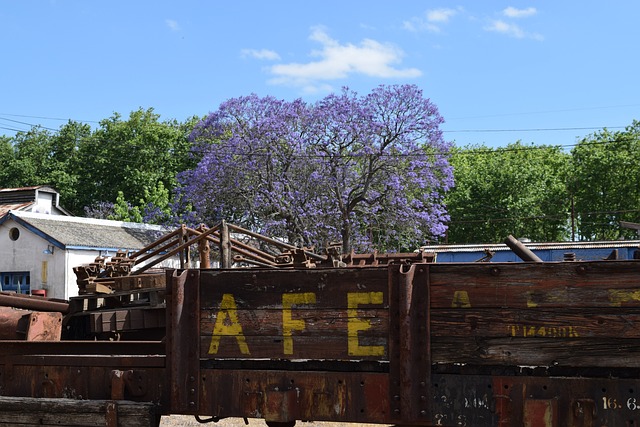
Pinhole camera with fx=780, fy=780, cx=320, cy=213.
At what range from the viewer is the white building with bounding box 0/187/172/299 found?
2378 centimetres

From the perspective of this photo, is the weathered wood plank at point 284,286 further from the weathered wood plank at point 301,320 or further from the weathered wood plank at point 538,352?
the weathered wood plank at point 538,352

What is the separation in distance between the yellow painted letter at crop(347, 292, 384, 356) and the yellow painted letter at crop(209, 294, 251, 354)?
67cm

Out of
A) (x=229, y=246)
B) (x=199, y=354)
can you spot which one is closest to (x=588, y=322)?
(x=199, y=354)

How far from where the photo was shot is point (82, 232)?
2523 cm

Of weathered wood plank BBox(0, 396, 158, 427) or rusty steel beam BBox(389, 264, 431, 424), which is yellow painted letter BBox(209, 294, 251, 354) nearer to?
weathered wood plank BBox(0, 396, 158, 427)

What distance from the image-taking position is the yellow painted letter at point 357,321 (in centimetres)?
427

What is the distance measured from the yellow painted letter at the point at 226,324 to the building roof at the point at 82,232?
793 inches

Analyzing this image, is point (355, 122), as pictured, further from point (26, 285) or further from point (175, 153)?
point (175, 153)

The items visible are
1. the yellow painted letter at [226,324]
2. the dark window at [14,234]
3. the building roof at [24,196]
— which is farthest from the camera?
the building roof at [24,196]

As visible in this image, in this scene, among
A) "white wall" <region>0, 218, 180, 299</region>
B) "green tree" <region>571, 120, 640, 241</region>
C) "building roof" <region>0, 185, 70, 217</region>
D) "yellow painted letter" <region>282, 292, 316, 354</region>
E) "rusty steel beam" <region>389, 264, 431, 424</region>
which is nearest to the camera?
"rusty steel beam" <region>389, 264, 431, 424</region>

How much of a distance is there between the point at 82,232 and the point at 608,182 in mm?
28461

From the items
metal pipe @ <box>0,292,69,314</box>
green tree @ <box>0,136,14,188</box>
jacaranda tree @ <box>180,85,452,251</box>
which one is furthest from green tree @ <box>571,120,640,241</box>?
A: metal pipe @ <box>0,292,69,314</box>

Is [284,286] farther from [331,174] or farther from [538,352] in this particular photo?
[331,174]

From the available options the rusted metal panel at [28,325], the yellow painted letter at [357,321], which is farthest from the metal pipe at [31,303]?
the yellow painted letter at [357,321]
